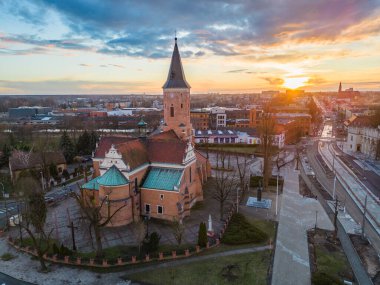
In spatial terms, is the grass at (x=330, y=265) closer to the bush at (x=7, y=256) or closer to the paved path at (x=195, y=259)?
the paved path at (x=195, y=259)

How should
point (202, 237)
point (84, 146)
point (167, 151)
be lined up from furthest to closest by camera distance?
1. point (84, 146)
2. point (167, 151)
3. point (202, 237)

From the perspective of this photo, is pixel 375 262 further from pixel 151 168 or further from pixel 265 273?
pixel 151 168

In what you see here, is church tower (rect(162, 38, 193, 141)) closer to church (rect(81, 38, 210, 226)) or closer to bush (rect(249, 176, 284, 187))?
church (rect(81, 38, 210, 226))

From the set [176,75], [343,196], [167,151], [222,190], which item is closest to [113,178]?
[167,151]

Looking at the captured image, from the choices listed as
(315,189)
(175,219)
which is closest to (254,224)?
(175,219)

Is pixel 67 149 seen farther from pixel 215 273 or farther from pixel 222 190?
pixel 215 273

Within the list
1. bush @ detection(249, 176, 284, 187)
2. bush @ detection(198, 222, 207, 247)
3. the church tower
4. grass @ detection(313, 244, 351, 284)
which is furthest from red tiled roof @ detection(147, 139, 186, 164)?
grass @ detection(313, 244, 351, 284)
